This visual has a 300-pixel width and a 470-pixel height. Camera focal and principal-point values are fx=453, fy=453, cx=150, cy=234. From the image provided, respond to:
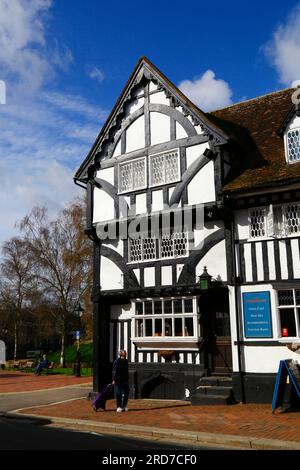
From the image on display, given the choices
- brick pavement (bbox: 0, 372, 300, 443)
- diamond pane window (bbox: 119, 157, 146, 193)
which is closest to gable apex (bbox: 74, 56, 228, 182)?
diamond pane window (bbox: 119, 157, 146, 193)

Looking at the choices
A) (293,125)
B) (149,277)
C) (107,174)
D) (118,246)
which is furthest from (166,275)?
(293,125)

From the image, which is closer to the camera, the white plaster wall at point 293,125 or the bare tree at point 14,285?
the white plaster wall at point 293,125

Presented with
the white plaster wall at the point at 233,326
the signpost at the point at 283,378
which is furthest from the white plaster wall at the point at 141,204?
the signpost at the point at 283,378

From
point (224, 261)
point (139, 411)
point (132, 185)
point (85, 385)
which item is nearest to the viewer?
point (139, 411)

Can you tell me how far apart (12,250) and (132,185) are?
30070mm

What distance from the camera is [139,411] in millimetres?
12727

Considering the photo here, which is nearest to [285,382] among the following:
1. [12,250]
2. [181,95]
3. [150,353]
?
[150,353]

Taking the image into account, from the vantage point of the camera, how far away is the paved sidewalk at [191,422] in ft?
28.5

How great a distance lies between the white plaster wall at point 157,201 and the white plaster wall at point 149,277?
81.1 inches

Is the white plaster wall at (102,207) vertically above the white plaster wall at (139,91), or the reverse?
the white plaster wall at (139,91)

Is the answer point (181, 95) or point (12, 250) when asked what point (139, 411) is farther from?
point (12, 250)

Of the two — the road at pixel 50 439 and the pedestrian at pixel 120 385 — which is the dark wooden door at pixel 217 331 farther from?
the road at pixel 50 439

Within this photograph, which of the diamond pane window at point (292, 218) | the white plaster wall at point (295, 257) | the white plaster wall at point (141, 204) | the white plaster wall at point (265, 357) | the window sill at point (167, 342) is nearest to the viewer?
the white plaster wall at point (265, 357)

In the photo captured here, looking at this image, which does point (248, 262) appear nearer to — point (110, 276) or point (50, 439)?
point (110, 276)
